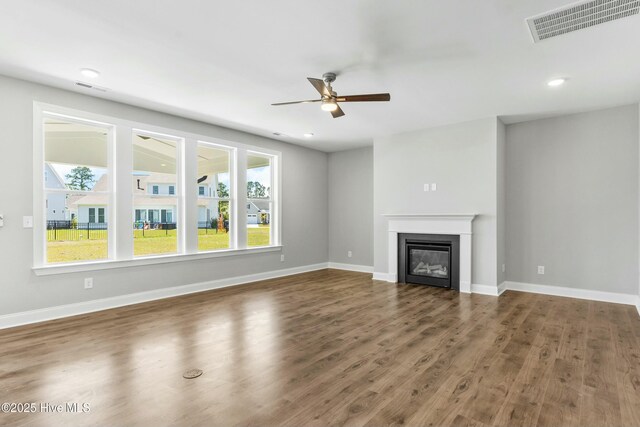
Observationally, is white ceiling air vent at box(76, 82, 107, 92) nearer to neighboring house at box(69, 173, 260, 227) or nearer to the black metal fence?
neighboring house at box(69, 173, 260, 227)

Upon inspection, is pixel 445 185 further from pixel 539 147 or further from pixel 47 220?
pixel 47 220

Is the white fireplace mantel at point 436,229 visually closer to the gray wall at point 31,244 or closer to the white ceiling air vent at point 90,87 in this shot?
the gray wall at point 31,244

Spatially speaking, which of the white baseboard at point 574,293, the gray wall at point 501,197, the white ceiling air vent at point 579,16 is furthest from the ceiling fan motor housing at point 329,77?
the white baseboard at point 574,293

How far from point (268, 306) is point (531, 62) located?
4.03m

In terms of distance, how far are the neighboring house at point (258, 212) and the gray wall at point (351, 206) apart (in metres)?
1.76

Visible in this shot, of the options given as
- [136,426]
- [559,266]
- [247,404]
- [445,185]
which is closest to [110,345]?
[136,426]

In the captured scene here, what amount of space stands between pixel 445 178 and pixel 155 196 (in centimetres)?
458

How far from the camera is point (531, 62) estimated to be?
130 inches

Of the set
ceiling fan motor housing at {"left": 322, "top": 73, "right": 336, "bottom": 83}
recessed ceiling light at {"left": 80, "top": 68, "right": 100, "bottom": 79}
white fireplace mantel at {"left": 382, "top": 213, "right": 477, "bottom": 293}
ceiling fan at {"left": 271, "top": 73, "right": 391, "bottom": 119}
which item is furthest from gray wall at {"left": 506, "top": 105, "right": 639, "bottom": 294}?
recessed ceiling light at {"left": 80, "top": 68, "right": 100, "bottom": 79}

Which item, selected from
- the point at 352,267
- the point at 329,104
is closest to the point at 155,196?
the point at 329,104

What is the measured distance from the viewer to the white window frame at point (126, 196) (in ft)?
12.8

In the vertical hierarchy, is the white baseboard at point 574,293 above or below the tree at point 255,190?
below

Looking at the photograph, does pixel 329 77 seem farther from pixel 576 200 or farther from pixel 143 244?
pixel 576 200

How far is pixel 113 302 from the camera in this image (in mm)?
4414
